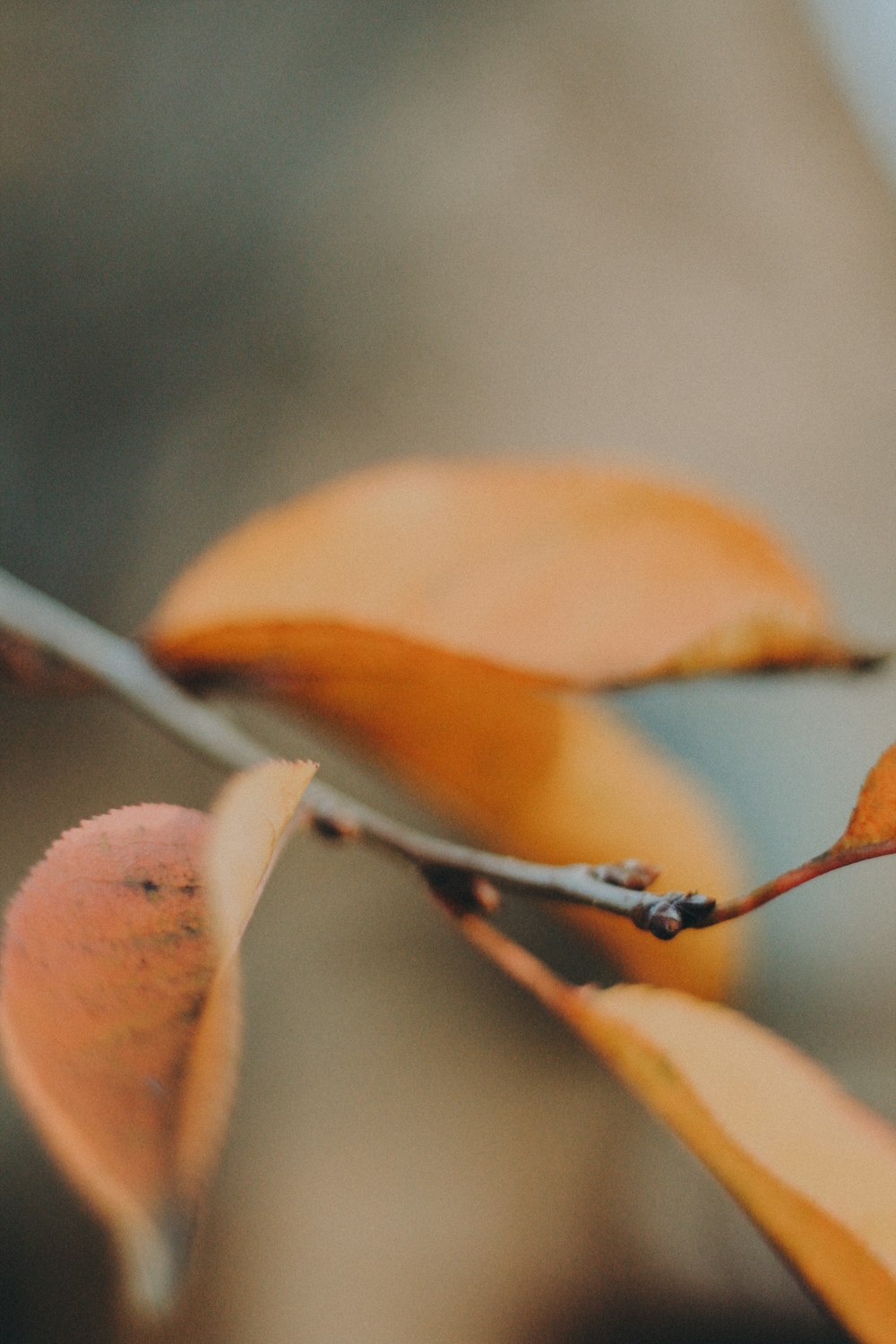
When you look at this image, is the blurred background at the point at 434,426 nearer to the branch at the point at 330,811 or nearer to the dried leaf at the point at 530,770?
the dried leaf at the point at 530,770

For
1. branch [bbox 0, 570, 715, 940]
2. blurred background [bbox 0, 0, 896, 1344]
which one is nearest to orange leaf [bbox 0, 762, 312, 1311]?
branch [bbox 0, 570, 715, 940]

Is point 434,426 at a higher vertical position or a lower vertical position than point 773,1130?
higher

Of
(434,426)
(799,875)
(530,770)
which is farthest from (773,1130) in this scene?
(434,426)

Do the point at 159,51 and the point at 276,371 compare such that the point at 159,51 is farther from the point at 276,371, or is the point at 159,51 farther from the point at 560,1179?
the point at 560,1179

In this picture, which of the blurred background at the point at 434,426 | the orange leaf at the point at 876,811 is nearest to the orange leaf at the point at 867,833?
the orange leaf at the point at 876,811

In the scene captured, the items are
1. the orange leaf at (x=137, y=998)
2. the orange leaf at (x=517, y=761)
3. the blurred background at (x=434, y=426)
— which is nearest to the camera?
the orange leaf at (x=137, y=998)

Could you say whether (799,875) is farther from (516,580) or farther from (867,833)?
(516,580)

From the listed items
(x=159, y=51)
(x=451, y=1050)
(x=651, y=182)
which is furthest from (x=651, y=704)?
(x=159, y=51)
